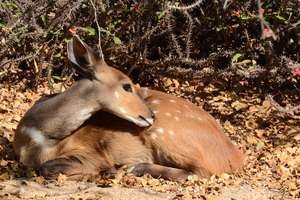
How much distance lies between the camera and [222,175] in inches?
219

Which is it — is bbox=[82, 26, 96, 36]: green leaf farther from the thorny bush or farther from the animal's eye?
the animal's eye

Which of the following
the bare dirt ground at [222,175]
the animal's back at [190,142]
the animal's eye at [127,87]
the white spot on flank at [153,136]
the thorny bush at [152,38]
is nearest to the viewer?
the bare dirt ground at [222,175]

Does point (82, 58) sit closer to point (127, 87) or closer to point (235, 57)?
point (127, 87)

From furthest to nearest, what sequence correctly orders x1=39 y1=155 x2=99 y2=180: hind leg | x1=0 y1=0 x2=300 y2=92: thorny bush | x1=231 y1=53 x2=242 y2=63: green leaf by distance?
x1=0 y1=0 x2=300 y2=92: thorny bush → x1=231 y1=53 x2=242 y2=63: green leaf → x1=39 y1=155 x2=99 y2=180: hind leg

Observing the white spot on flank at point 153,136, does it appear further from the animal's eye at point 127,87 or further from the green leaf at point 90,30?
the green leaf at point 90,30

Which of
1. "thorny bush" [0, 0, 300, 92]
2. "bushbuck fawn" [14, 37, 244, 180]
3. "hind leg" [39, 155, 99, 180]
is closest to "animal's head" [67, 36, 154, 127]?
"bushbuck fawn" [14, 37, 244, 180]

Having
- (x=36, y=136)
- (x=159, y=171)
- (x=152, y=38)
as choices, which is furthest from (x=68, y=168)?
(x=152, y=38)

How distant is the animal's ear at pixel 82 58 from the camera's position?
5.80 metres

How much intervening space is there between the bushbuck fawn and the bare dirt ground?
0.55 ft

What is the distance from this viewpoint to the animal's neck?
571 centimetres

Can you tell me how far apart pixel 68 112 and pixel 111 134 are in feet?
1.22

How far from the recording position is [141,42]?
7391mm

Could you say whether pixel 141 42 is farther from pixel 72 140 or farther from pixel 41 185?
pixel 41 185

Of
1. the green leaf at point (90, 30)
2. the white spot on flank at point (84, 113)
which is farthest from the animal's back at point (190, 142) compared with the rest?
the green leaf at point (90, 30)
